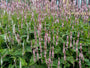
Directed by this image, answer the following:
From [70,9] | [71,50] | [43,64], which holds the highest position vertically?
[70,9]

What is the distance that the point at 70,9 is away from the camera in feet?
13.3

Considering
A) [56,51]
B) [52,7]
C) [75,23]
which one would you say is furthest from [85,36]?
[52,7]

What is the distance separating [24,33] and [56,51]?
0.79 metres

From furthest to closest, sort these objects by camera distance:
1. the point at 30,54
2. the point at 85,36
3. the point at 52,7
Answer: the point at 52,7 → the point at 85,36 → the point at 30,54

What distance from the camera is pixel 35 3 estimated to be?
409cm

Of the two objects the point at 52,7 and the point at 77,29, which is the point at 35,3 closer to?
the point at 52,7

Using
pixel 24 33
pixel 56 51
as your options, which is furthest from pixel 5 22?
pixel 56 51

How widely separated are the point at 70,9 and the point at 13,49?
→ 197cm

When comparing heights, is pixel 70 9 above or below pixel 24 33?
above

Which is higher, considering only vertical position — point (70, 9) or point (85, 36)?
point (70, 9)

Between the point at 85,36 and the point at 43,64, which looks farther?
the point at 85,36

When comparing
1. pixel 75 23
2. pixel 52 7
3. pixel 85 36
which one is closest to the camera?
pixel 85 36

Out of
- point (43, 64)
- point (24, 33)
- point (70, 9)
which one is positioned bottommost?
point (43, 64)

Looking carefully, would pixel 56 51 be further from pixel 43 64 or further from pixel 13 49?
pixel 13 49
